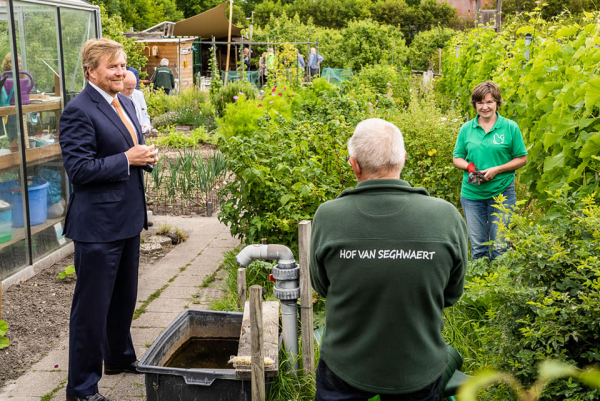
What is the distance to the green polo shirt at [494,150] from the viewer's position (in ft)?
14.9

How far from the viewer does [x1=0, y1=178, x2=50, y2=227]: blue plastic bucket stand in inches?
210

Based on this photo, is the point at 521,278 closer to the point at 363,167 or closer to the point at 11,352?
the point at 363,167

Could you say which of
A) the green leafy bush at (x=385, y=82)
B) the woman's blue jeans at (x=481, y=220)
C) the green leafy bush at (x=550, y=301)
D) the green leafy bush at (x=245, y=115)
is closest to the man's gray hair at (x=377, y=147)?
the green leafy bush at (x=550, y=301)

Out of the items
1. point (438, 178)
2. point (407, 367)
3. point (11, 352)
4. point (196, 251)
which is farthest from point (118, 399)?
point (438, 178)

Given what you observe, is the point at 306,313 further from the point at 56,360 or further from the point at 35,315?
the point at 35,315

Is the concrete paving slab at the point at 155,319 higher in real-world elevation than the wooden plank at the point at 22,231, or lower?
lower

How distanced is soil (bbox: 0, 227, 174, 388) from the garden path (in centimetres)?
10

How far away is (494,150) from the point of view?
4.56 meters

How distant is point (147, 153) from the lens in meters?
3.34

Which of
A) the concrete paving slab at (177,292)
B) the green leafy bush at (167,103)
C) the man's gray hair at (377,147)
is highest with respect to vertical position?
the man's gray hair at (377,147)

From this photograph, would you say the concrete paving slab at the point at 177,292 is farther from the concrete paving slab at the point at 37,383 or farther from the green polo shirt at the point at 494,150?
the green polo shirt at the point at 494,150

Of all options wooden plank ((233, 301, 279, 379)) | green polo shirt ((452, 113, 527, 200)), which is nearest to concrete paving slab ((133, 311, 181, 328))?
wooden plank ((233, 301, 279, 379))

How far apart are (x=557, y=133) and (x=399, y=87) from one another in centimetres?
1129

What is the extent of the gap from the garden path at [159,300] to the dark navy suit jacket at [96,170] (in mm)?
972
